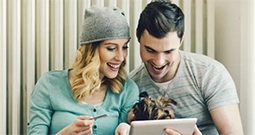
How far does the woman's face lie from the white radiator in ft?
0.93

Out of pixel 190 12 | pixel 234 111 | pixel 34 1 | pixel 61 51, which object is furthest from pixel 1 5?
pixel 234 111

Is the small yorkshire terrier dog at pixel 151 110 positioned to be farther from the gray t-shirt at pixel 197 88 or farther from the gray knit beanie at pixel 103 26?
the gray knit beanie at pixel 103 26

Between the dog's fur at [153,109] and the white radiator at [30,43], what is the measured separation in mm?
309

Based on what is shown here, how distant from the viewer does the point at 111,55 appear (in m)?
1.37

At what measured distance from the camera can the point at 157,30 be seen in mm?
1331

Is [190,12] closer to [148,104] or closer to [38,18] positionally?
[148,104]

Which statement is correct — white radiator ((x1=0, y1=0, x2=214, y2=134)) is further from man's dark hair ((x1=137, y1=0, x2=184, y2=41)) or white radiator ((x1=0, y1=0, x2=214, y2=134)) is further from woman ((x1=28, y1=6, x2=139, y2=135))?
man's dark hair ((x1=137, y1=0, x2=184, y2=41))

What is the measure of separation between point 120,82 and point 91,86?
126 millimetres

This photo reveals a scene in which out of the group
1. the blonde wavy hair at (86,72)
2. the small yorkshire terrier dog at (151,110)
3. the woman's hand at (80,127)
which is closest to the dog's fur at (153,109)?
the small yorkshire terrier dog at (151,110)

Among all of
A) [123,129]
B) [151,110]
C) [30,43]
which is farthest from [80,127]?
[30,43]

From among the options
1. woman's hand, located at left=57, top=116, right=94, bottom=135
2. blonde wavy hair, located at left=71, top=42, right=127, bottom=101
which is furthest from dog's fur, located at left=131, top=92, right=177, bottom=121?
woman's hand, located at left=57, top=116, right=94, bottom=135

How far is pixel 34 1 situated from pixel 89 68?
451mm

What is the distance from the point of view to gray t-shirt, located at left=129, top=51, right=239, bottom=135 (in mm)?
1439

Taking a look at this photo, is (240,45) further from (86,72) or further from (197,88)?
(86,72)
